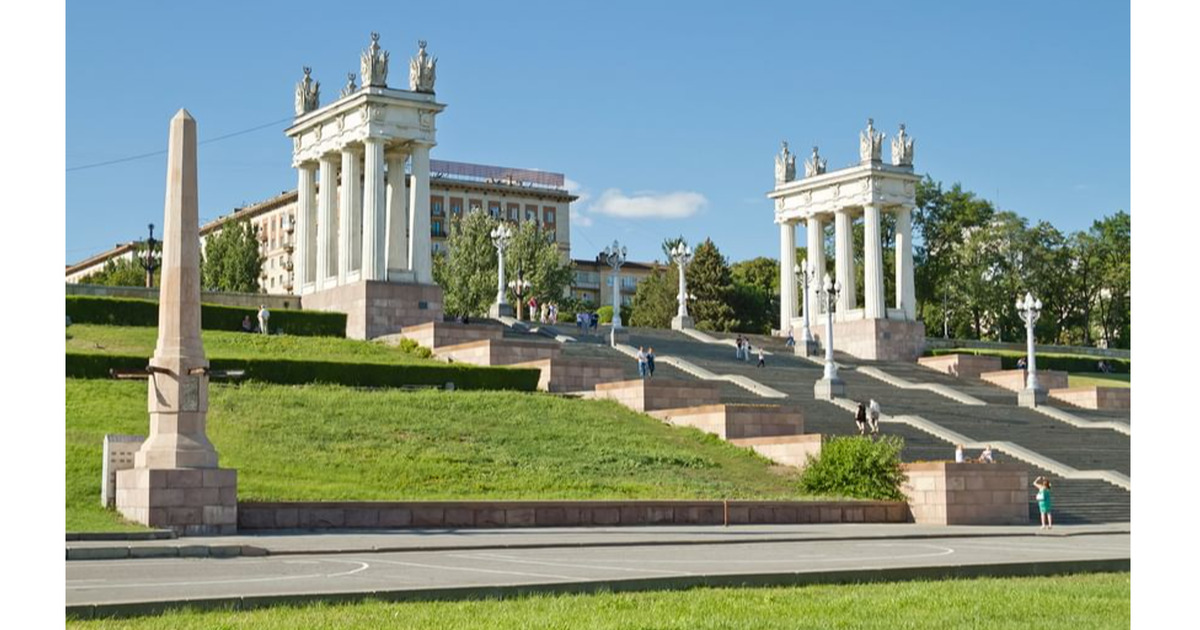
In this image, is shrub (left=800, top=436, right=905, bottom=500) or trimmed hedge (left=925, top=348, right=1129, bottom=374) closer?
shrub (left=800, top=436, right=905, bottom=500)

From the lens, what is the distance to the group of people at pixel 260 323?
50.8 metres

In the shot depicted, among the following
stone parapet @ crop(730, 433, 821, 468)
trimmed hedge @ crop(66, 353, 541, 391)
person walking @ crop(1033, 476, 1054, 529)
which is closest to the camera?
person walking @ crop(1033, 476, 1054, 529)

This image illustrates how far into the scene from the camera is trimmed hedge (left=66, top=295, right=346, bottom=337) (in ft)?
157

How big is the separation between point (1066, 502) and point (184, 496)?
65.8 feet

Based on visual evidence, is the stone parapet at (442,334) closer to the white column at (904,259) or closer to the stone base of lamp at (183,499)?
the white column at (904,259)

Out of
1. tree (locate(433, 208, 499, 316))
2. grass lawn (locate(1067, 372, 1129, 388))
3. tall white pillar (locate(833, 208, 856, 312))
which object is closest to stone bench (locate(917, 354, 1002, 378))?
grass lawn (locate(1067, 372, 1129, 388))

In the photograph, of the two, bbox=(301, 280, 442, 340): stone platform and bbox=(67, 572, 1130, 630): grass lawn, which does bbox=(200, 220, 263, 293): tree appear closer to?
bbox=(301, 280, 442, 340): stone platform

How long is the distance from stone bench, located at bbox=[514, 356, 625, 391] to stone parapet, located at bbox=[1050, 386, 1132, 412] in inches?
756

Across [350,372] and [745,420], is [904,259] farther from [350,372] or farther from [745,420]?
[350,372]

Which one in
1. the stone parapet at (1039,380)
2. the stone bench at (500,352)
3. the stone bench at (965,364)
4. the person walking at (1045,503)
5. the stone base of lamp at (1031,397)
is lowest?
the person walking at (1045,503)

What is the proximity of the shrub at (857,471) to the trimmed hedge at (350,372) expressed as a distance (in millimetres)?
11694

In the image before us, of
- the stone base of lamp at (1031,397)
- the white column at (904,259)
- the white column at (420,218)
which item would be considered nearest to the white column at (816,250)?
the white column at (904,259)

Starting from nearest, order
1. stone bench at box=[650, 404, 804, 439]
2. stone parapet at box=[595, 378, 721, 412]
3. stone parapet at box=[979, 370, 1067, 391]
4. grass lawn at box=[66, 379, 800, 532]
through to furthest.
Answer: grass lawn at box=[66, 379, 800, 532], stone bench at box=[650, 404, 804, 439], stone parapet at box=[595, 378, 721, 412], stone parapet at box=[979, 370, 1067, 391]

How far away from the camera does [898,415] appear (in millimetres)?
44094
